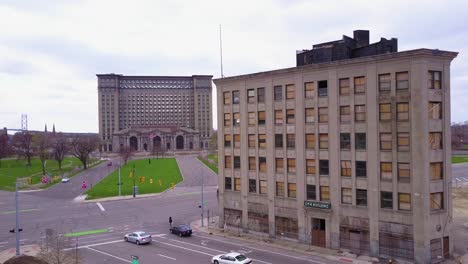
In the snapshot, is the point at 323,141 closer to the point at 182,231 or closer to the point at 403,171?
the point at 403,171

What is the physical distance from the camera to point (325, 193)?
4103cm

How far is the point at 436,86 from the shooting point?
35781 mm

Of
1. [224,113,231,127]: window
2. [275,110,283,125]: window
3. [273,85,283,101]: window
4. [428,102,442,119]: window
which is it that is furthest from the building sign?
[224,113,231,127]: window

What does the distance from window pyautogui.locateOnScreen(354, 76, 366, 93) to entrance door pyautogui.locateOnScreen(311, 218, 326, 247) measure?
1345cm

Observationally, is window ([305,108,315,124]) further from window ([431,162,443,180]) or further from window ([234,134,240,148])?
window ([431,162,443,180])

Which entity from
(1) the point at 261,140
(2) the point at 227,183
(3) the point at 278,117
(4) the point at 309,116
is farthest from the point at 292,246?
(3) the point at 278,117

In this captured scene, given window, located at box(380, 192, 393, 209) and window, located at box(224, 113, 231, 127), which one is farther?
window, located at box(224, 113, 231, 127)

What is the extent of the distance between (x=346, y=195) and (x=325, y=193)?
2.35m

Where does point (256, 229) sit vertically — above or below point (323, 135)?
below

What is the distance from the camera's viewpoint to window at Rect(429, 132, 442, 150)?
3547 cm

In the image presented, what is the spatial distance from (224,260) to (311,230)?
11.0 meters

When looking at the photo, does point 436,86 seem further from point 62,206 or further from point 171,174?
point 171,174

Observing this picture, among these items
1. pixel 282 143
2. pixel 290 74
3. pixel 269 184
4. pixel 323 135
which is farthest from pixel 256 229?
pixel 290 74

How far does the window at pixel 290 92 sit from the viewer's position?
4356cm
